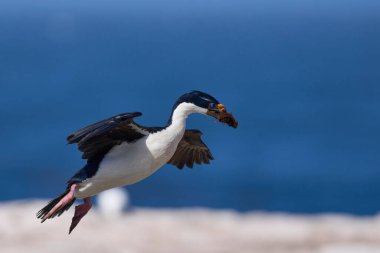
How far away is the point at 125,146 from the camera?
403 inches

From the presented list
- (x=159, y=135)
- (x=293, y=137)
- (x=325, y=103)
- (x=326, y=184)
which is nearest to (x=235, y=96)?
(x=325, y=103)

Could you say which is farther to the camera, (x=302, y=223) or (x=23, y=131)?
(x=23, y=131)

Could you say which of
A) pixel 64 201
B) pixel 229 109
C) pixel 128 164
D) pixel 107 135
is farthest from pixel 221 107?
pixel 229 109

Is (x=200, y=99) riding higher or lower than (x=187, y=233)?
lower

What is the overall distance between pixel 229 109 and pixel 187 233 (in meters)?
54.0

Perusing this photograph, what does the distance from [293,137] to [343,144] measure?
2.80m

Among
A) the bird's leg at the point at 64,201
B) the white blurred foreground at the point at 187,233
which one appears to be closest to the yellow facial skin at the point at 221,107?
the bird's leg at the point at 64,201

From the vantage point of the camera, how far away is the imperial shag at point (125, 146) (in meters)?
9.76

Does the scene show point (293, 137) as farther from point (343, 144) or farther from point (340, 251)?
point (340, 251)

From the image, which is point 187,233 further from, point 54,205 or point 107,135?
point 107,135

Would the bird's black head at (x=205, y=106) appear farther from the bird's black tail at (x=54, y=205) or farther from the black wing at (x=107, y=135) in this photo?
the bird's black tail at (x=54, y=205)

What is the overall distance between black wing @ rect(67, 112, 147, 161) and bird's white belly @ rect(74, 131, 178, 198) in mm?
75

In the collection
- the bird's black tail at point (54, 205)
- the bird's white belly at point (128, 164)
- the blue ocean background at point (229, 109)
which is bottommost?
the bird's black tail at point (54, 205)

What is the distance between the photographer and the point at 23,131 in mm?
61875
